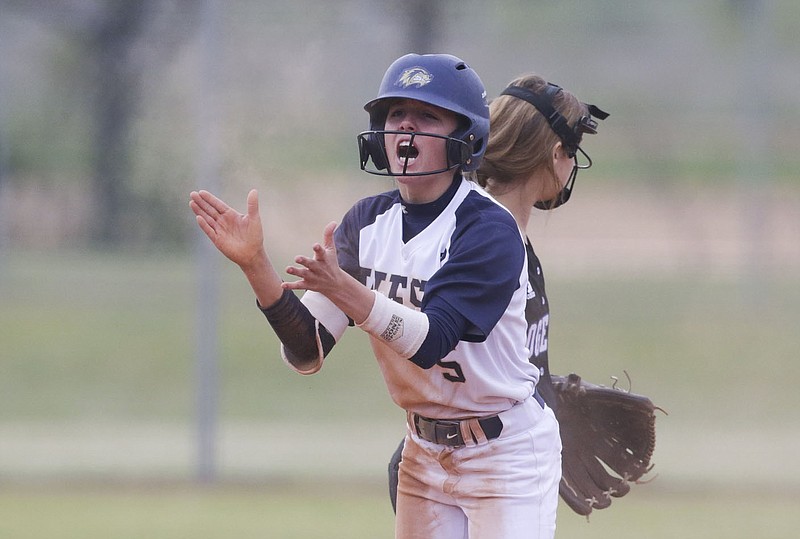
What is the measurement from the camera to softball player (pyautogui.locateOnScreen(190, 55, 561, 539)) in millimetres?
2850

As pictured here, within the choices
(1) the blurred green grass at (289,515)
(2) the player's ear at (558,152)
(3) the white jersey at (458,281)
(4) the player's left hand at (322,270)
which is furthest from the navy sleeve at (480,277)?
(1) the blurred green grass at (289,515)

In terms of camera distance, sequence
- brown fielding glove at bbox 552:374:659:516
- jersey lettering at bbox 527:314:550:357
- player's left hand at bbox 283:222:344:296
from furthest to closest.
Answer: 1. brown fielding glove at bbox 552:374:659:516
2. jersey lettering at bbox 527:314:550:357
3. player's left hand at bbox 283:222:344:296


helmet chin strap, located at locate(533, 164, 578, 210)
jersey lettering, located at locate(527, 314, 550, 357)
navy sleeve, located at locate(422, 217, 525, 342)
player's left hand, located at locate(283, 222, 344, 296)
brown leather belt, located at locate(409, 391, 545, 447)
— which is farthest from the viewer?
helmet chin strap, located at locate(533, 164, 578, 210)

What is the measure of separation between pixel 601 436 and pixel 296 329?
49.7 inches

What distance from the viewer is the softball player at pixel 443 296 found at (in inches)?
112

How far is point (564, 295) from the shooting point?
7707mm

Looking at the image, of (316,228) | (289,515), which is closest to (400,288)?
(289,515)

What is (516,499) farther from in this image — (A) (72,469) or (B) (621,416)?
(A) (72,469)

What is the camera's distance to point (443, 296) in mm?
2752

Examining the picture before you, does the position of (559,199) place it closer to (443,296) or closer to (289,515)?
(443,296)

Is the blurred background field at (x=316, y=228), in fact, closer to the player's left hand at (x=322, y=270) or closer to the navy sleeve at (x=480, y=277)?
the navy sleeve at (x=480, y=277)

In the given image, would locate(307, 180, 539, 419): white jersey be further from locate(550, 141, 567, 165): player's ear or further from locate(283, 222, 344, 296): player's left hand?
locate(550, 141, 567, 165): player's ear

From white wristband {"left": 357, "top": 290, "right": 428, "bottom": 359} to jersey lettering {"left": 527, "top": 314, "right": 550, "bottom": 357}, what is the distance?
2.33 feet

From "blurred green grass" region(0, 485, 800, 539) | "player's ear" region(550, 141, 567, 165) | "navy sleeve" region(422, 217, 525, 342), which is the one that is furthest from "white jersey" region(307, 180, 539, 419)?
"blurred green grass" region(0, 485, 800, 539)
